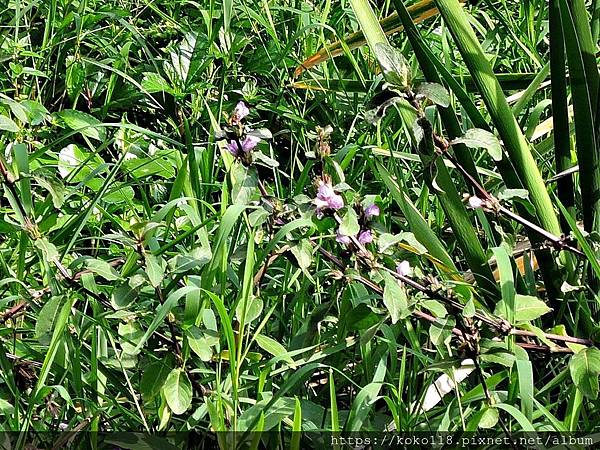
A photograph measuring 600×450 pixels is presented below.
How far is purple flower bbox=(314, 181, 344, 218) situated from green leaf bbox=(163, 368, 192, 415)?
28cm

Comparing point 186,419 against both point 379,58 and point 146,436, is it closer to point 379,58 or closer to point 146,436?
point 146,436

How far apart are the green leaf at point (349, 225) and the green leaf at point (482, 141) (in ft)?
0.53

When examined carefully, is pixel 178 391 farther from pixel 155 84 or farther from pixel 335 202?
Result: pixel 155 84

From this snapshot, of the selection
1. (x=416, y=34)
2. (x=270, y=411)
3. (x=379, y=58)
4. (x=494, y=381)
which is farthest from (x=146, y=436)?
(x=416, y=34)

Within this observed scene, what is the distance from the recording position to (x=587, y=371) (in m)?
1.12

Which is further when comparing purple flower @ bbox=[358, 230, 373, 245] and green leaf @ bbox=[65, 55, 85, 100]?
green leaf @ bbox=[65, 55, 85, 100]

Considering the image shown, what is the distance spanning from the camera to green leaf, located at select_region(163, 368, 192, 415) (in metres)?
1.11

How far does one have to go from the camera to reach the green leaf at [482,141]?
1.16m

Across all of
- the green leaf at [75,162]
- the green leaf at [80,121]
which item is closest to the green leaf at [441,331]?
the green leaf at [75,162]

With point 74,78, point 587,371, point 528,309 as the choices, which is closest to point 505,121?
point 528,309

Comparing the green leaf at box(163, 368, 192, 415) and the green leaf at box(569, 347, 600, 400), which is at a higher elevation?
the green leaf at box(569, 347, 600, 400)

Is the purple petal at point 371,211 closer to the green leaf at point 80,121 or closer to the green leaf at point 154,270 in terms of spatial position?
the green leaf at point 154,270

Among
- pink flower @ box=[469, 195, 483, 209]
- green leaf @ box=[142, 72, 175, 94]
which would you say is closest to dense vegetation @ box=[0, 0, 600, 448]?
pink flower @ box=[469, 195, 483, 209]

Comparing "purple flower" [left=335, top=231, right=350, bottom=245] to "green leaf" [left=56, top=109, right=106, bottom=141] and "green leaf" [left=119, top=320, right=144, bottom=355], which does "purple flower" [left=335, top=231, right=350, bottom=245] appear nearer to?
"green leaf" [left=119, top=320, right=144, bottom=355]
